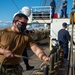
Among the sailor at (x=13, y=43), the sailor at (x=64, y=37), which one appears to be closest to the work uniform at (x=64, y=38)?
the sailor at (x=64, y=37)

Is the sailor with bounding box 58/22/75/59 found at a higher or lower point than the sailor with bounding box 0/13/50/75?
higher

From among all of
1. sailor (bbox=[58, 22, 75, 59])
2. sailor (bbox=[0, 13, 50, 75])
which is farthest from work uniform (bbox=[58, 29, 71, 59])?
sailor (bbox=[0, 13, 50, 75])

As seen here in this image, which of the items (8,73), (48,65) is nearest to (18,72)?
(8,73)

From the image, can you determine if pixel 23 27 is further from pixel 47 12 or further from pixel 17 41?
pixel 47 12

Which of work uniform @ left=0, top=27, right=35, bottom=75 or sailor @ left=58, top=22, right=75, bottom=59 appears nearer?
work uniform @ left=0, top=27, right=35, bottom=75

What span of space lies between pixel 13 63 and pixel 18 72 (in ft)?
0.63

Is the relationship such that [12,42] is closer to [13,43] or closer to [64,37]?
[13,43]

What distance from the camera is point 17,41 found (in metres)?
4.86

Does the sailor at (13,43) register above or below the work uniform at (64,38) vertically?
below

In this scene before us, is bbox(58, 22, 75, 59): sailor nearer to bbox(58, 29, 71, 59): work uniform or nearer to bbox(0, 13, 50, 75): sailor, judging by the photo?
bbox(58, 29, 71, 59): work uniform

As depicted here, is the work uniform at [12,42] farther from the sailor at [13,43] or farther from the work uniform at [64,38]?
the work uniform at [64,38]

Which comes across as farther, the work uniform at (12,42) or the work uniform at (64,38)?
the work uniform at (64,38)

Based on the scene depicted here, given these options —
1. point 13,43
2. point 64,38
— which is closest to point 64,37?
point 64,38

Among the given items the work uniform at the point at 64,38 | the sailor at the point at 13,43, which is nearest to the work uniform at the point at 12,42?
the sailor at the point at 13,43
